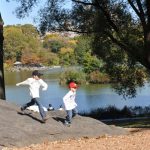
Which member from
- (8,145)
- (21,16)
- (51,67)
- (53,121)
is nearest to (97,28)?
(21,16)

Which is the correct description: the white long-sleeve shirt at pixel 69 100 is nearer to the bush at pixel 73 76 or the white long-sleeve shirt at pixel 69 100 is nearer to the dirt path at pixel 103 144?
the dirt path at pixel 103 144

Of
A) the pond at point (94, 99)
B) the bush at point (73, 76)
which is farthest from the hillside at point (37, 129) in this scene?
the bush at point (73, 76)

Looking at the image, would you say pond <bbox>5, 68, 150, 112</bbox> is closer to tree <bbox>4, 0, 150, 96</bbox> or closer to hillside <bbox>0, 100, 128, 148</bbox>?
tree <bbox>4, 0, 150, 96</bbox>

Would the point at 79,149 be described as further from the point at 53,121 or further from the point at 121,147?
the point at 53,121

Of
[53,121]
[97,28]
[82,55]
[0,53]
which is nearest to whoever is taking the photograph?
[53,121]

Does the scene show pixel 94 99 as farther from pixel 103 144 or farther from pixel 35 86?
pixel 103 144

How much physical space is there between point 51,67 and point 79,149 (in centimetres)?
8274

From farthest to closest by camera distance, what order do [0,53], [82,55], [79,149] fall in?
[82,55], [0,53], [79,149]

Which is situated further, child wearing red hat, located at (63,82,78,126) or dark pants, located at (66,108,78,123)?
dark pants, located at (66,108,78,123)

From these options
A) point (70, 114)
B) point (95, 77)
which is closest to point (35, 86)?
point (70, 114)

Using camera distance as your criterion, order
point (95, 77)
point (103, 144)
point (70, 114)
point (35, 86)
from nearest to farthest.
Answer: point (103, 144) < point (35, 86) < point (70, 114) < point (95, 77)

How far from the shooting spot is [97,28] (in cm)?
2331

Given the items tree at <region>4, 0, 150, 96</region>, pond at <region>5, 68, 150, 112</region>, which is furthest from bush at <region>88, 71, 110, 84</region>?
tree at <region>4, 0, 150, 96</region>

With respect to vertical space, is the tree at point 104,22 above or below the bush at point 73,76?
above
